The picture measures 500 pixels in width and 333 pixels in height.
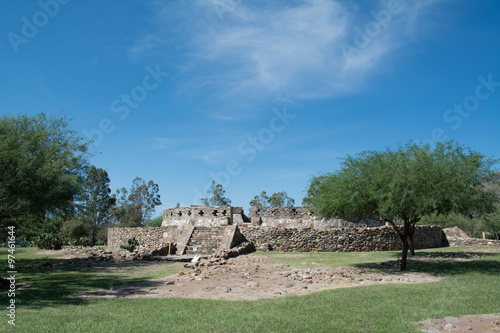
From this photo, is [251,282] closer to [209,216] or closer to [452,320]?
[452,320]

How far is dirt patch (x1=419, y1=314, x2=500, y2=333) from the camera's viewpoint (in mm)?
5531

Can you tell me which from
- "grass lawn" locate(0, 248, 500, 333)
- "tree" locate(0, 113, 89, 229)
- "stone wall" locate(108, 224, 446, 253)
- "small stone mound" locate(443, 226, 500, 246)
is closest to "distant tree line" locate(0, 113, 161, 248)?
"tree" locate(0, 113, 89, 229)

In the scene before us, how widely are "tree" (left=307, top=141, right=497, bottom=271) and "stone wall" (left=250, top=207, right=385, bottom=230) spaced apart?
10015mm

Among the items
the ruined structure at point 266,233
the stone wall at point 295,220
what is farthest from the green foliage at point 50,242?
the stone wall at point 295,220

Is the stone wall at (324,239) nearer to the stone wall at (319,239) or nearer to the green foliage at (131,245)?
the stone wall at (319,239)

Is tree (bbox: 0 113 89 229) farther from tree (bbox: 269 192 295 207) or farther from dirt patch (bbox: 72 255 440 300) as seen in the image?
tree (bbox: 269 192 295 207)

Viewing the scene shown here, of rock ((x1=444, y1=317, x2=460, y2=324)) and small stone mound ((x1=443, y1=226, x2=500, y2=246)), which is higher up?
rock ((x1=444, y1=317, x2=460, y2=324))

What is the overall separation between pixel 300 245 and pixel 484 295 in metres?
13.9

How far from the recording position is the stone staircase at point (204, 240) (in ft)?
69.6

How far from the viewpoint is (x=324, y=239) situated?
2141cm

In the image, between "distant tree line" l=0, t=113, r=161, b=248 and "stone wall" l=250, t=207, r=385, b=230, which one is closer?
"distant tree line" l=0, t=113, r=161, b=248

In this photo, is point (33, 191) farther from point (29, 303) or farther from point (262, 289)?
point (262, 289)

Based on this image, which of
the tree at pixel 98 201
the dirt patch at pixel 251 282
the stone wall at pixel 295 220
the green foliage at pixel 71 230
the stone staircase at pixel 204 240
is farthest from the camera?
the tree at pixel 98 201

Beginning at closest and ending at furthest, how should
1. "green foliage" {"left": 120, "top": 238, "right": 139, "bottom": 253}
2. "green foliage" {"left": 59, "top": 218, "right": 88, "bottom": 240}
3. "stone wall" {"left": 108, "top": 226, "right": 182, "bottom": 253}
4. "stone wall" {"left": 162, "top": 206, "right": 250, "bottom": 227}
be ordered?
"stone wall" {"left": 108, "top": 226, "right": 182, "bottom": 253} → "green foliage" {"left": 120, "top": 238, "right": 139, "bottom": 253} → "stone wall" {"left": 162, "top": 206, "right": 250, "bottom": 227} → "green foliage" {"left": 59, "top": 218, "right": 88, "bottom": 240}
